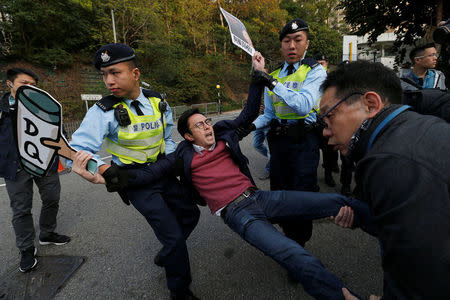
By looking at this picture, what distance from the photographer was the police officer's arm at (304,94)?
1685 mm

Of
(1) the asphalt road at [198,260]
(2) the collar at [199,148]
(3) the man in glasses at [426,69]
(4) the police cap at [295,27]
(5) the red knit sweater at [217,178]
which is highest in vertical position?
(4) the police cap at [295,27]

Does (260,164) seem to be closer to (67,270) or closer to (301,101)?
(301,101)

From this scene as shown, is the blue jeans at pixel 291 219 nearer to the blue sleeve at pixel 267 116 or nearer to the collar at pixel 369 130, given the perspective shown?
the collar at pixel 369 130

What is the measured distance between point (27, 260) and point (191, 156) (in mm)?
1948

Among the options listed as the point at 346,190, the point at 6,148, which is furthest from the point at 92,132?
the point at 346,190

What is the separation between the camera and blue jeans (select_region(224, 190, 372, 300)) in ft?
3.71

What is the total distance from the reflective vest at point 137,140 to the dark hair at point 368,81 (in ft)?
4.23

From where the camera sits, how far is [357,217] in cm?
147

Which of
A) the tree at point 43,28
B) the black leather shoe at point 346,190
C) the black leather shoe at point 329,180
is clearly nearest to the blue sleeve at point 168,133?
the black leather shoe at point 346,190

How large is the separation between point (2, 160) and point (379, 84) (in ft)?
10.3

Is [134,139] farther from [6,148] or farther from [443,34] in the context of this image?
[443,34]

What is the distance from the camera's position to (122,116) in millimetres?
1622

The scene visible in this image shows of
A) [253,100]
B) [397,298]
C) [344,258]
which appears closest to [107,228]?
[253,100]

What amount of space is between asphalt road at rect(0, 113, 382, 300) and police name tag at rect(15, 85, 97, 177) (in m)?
1.23
